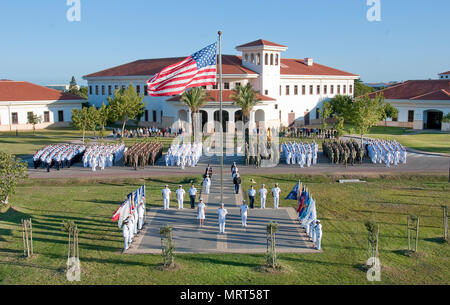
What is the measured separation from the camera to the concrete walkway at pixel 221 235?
15299mm

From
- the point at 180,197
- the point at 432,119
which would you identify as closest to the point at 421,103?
the point at 432,119

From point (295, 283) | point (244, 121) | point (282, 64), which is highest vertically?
point (282, 64)

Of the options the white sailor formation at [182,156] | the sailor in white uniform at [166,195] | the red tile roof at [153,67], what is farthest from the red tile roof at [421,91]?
the sailor in white uniform at [166,195]

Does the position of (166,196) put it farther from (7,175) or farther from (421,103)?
(421,103)

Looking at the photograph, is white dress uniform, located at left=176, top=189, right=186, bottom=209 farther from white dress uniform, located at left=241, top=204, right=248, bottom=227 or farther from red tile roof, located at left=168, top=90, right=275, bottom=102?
red tile roof, located at left=168, top=90, right=275, bottom=102

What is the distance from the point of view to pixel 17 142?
41562mm

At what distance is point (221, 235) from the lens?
1670 centimetres

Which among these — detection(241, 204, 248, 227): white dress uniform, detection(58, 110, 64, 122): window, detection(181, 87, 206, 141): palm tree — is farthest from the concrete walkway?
detection(58, 110, 64, 122): window

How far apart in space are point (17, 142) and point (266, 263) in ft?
116

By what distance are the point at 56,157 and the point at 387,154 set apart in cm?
2271

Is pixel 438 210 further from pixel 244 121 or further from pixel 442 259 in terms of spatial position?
pixel 244 121

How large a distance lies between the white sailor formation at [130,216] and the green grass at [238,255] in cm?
60

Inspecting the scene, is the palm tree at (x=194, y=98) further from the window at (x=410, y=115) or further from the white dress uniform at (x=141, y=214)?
the window at (x=410, y=115)
